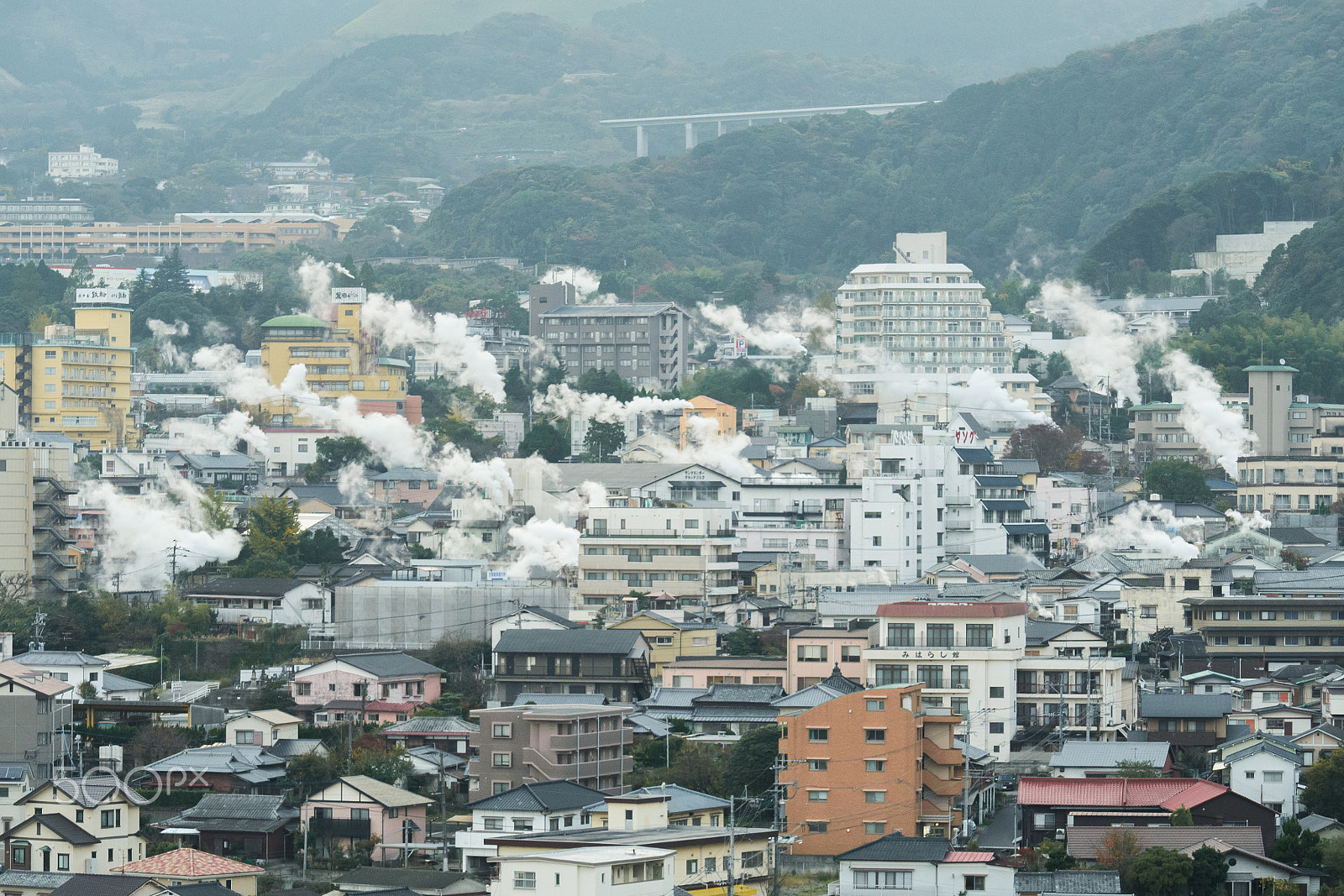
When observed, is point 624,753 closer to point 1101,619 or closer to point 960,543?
point 1101,619

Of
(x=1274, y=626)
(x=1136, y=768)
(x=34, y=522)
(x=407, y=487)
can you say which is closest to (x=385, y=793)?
(x=1136, y=768)

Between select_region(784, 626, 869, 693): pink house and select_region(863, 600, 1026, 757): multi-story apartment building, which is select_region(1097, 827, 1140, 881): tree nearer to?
select_region(863, 600, 1026, 757): multi-story apartment building

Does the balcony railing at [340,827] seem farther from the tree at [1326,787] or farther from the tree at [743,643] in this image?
the tree at [1326,787]

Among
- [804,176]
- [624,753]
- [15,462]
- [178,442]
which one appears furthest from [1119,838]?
[804,176]

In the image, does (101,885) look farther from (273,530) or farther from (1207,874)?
(273,530)

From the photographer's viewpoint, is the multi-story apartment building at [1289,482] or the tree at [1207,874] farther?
the multi-story apartment building at [1289,482]

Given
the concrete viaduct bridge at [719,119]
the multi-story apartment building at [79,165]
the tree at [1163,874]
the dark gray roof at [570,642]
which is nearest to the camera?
the tree at [1163,874]

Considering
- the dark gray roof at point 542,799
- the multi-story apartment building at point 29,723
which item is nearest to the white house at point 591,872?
the dark gray roof at point 542,799

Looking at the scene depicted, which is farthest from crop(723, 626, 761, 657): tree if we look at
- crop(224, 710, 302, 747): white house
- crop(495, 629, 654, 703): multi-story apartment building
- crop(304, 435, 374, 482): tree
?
crop(304, 435, 374, 482): tree
